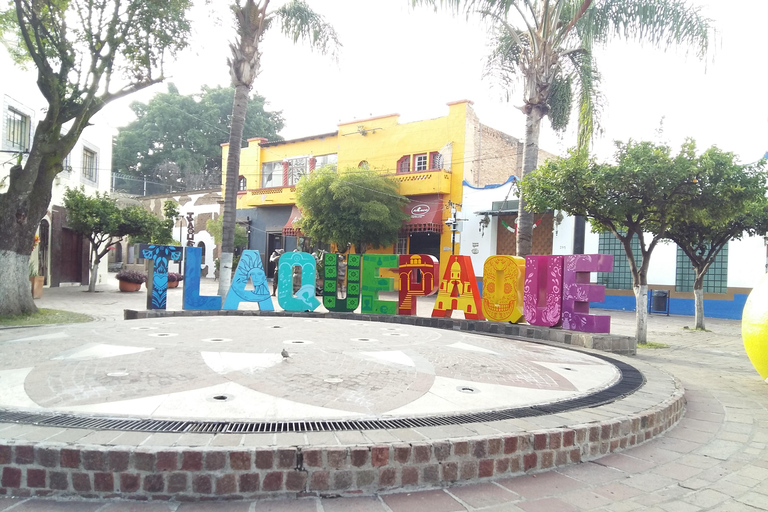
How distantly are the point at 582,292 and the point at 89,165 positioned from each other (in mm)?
21901

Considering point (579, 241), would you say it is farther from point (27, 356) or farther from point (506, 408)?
point (27, 356)

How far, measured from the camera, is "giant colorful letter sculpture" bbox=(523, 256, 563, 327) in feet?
29.7

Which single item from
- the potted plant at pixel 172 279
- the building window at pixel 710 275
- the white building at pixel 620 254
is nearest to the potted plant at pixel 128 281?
the potted plant at pixel 172 279

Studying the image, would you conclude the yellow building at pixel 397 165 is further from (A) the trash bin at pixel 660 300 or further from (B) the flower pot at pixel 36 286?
(B) the flower pot at pixel 36 286

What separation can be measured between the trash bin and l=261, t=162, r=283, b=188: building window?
69.6ft

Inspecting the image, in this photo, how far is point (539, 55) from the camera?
38.7ft

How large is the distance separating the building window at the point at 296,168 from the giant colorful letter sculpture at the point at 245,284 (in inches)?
743

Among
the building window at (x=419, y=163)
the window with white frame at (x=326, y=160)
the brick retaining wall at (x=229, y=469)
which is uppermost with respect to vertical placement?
the window with white frame at (x=326, y=160)

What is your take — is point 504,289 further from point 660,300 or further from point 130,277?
point 130,277

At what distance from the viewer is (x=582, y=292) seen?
28.7 feet

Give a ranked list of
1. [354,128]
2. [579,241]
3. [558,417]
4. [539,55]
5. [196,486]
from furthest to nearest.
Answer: [354,128] < [579,241] < [539,55] < [558,417] < [196,486]

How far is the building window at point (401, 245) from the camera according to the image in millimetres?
25641

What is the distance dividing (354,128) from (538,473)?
82.4ft

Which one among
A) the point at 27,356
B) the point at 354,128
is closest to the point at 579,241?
the point at 354,128
